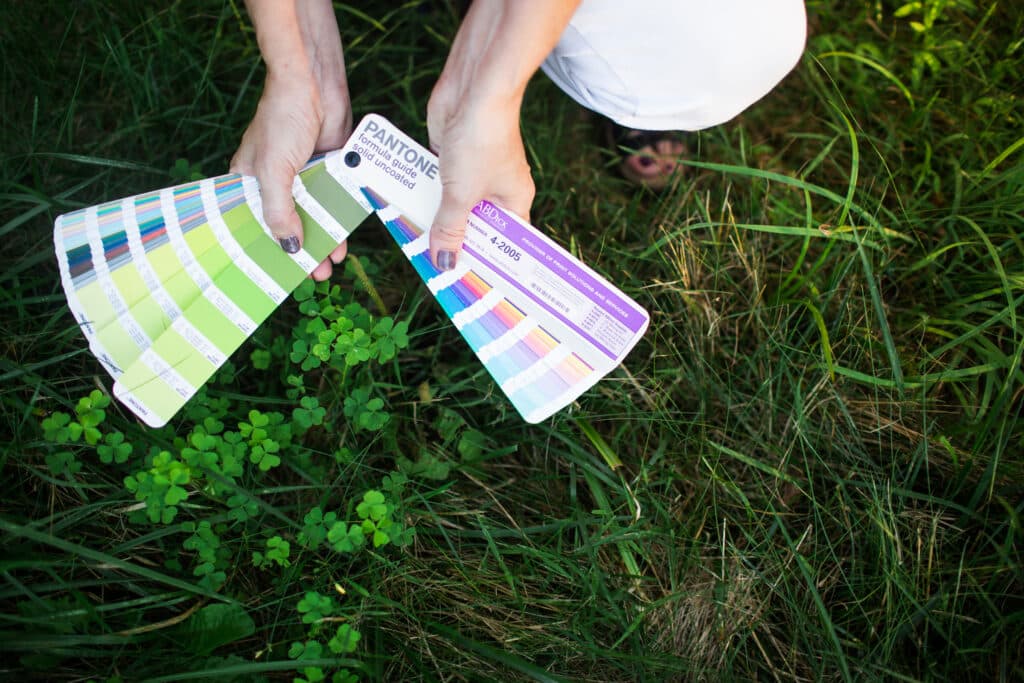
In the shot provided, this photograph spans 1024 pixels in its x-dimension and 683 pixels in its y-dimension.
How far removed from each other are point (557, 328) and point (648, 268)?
0.54 metres

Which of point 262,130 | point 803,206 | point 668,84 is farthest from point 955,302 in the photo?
point 262,130

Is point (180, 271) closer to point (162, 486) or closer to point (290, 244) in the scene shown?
point (290, 244)

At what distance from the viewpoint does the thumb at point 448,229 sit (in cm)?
158

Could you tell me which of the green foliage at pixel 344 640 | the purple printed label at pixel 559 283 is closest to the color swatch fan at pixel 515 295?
the purple printed label at pixel 559 283

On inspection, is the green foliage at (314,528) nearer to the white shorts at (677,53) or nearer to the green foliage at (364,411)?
the green foliage at (364,411)

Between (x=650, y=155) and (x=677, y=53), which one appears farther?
(x=650, y=155)

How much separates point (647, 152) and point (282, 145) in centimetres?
115

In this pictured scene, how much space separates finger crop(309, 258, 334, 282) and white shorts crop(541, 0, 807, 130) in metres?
0.85

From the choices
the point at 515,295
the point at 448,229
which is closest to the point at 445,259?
the point at 448,229

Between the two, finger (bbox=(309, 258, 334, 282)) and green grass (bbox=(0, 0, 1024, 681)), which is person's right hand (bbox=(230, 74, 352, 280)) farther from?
green grass (bbox=(0, 0, 1024, 681))

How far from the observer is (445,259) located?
165 cm

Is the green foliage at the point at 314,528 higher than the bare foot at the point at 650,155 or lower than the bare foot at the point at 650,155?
lower

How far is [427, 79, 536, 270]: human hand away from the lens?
1517mm

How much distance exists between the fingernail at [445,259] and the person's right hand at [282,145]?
357mm
